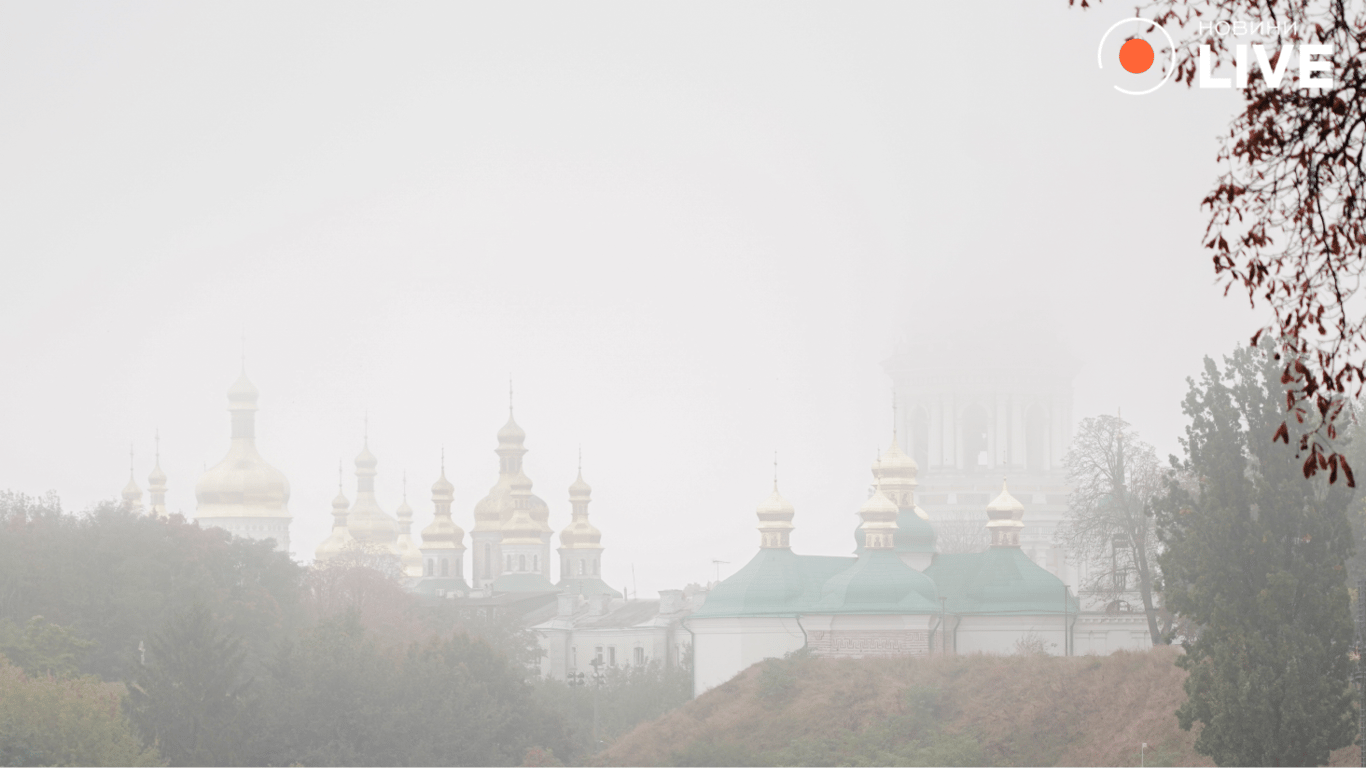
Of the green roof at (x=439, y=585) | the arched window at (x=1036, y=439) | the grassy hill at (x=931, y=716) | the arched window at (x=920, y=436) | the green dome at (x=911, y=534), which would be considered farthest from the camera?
the arched window at (x=920, y=436)

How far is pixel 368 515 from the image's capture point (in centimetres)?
12381

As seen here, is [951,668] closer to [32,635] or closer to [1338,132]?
[32,635]

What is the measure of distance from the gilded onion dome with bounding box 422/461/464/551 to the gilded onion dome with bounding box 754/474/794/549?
156 ft

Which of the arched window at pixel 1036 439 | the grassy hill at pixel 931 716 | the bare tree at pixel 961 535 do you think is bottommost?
the grassy hill at pixel 931 716

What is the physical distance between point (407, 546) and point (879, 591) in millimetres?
64194

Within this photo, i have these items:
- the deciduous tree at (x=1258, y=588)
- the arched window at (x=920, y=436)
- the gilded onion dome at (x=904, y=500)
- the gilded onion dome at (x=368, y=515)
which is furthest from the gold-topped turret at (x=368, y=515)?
the deciduous tree at (x=1258, y=588)

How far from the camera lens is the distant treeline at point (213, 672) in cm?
5038

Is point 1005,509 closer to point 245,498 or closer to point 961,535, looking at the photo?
point 961,535

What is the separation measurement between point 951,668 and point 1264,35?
4465 cm

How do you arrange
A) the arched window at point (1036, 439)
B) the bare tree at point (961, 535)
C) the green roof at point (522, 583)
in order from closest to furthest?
the bare tree at point (961, 535) < the green roof at point (522, 583) < the arched window at point (1036, 439)

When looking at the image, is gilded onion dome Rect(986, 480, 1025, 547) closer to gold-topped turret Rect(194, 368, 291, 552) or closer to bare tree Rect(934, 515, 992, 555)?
bare tree Rect(934, 515, 992, 555)

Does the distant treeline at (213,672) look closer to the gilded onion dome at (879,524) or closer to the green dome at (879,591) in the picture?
the green dome at (879,591)

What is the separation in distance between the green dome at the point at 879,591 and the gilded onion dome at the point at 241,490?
6275cm

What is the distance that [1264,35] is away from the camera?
428 inches
